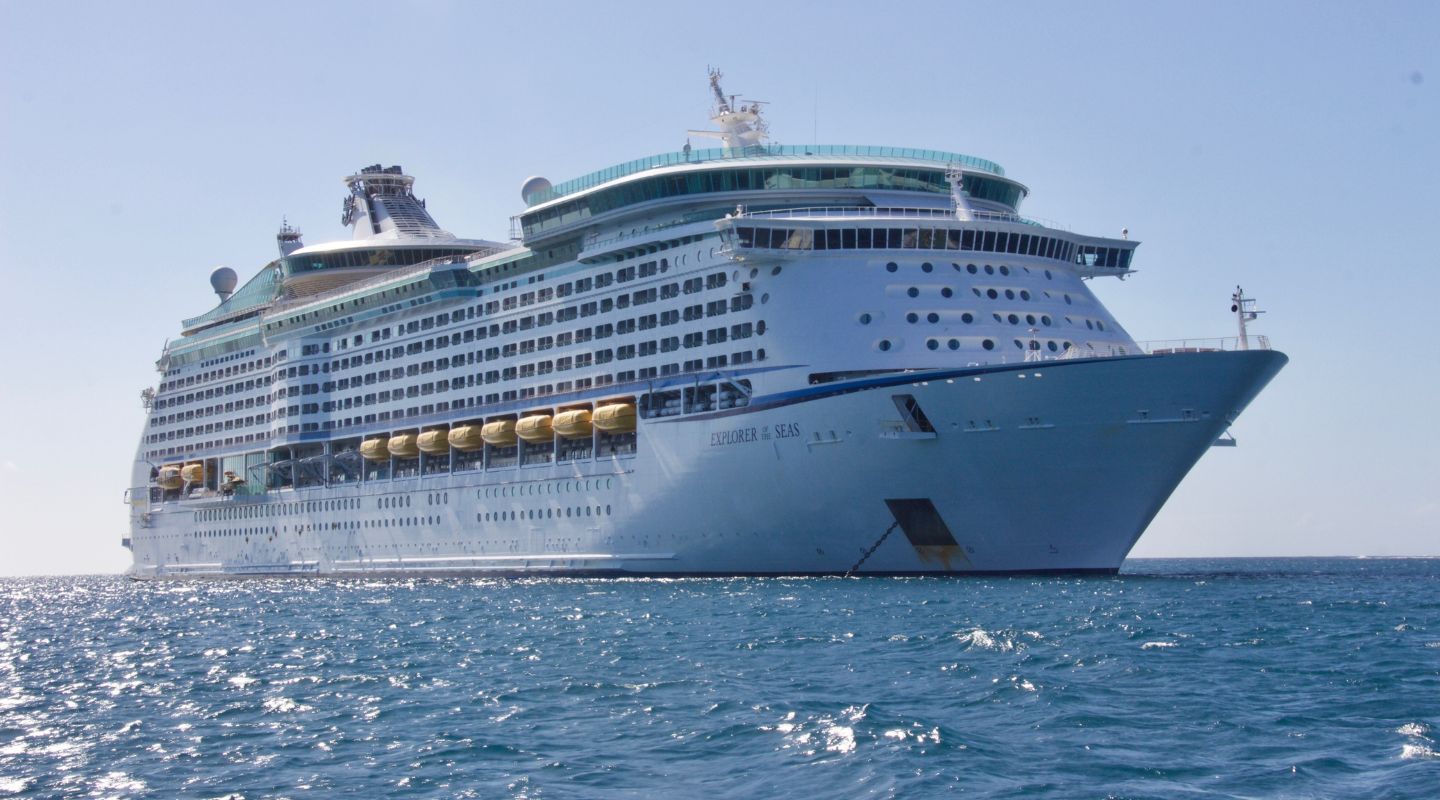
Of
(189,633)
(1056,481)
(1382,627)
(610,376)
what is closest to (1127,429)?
(1056,481)

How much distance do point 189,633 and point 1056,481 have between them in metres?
21.1

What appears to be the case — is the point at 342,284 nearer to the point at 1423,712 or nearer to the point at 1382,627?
the point at 1382,627

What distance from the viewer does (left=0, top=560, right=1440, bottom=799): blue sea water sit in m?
15.3

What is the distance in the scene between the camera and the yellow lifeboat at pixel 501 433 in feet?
175

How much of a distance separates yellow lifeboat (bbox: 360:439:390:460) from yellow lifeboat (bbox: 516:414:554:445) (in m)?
10.6

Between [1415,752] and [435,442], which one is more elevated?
[435,442]

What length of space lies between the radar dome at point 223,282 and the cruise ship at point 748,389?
16.4m

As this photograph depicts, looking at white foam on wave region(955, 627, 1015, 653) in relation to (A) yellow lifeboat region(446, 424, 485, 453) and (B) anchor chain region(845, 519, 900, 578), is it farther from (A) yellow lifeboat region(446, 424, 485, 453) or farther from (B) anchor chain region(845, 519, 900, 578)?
(A) yellow lifeboat region(446, 424, 485, 453)

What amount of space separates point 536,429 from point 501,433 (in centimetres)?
231

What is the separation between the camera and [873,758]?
15789 mm

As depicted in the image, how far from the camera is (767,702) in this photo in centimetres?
1922

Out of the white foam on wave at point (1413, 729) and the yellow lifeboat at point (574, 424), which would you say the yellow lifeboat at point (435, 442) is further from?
the white foam on wave at point (1413, 729)

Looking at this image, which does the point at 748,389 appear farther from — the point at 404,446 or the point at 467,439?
the point at 404,446

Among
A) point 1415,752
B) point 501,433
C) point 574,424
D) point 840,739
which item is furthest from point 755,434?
point 1415,752
